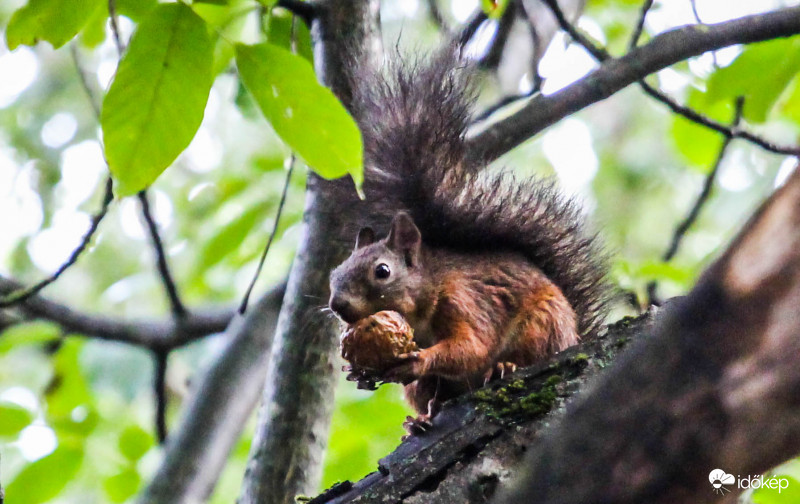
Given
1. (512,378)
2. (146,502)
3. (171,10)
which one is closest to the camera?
(171,10)

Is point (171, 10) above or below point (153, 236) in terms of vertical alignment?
below

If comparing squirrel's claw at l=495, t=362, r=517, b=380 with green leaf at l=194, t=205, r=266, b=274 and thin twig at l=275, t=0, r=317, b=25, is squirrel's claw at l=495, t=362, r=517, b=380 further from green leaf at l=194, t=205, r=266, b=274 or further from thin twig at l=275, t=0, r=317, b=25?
green leaf at l=194, t=205, r=266, b=274

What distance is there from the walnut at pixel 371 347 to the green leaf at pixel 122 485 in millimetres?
1612

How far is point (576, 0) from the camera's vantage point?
3.55 m

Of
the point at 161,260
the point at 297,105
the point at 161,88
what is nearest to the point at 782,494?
the point at 297,105

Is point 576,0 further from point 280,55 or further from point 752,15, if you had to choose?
point 280,55

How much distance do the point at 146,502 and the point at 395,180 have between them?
55.9 inches

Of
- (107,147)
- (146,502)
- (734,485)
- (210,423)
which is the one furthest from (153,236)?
(734,485)

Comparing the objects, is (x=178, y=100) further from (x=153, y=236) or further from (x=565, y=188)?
(x=565, y=188)

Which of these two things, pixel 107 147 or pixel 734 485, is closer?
pixel 734 485

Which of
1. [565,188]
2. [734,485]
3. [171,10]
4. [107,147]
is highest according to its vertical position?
[565,188]

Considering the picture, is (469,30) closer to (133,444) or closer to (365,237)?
(365,237)

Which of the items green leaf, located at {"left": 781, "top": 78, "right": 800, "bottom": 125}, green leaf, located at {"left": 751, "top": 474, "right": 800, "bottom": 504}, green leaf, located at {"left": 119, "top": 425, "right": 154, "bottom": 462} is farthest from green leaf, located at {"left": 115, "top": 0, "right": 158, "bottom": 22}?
green leaf, located at {"left": 781, "top": 78, "right": 800, "bottom": 125}

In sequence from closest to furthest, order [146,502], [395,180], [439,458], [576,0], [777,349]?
[777,349], [439,458], [395,180], [146,502], [576,0]
